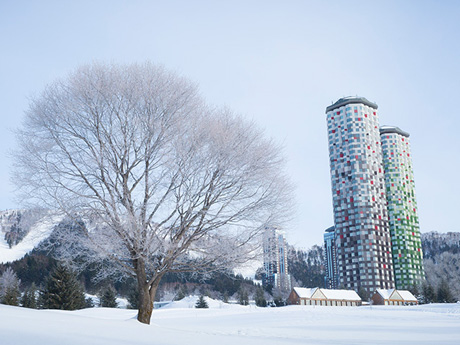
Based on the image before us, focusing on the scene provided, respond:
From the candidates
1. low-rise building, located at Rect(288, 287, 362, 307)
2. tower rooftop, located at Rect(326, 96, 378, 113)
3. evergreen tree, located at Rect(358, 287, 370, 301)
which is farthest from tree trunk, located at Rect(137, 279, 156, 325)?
tower rooftop, located at Rect(326, 96, 378, 113)

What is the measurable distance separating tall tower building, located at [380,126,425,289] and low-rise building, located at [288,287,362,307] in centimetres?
4310

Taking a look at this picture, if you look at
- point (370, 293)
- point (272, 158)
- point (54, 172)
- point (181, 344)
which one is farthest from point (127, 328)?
point (370, 293)

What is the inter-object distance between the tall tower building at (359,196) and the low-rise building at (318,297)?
2894 centimetres

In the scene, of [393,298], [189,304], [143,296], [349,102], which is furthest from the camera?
[349,102]

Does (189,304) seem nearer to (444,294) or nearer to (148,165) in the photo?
(444,294)

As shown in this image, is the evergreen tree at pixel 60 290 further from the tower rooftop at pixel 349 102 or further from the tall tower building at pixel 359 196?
the tower rooftop at pixel 349 102

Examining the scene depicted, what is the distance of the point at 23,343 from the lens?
19.3 feet

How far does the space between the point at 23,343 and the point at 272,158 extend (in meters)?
9.94

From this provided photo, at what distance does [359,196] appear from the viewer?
114 metres

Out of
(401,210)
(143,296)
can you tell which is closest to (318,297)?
(401,210)

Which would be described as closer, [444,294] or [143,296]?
[143,296]

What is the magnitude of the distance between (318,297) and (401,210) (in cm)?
5670

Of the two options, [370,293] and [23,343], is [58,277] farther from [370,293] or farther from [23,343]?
[370,293]

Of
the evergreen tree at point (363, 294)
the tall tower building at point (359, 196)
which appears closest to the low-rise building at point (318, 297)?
the evergreen tree at point (363, 294)
